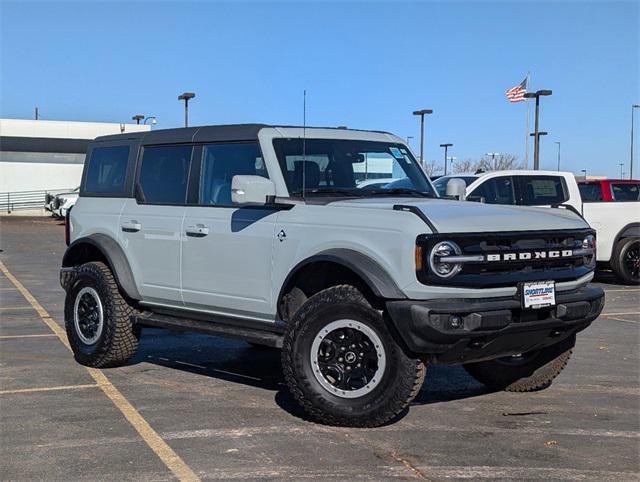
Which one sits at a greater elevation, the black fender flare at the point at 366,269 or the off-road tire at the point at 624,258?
the black fender flare at the point at 366,269

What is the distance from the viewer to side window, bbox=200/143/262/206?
6.46 meters

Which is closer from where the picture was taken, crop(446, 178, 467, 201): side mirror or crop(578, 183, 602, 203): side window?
crop(446, 178, 467, 201): side mirror

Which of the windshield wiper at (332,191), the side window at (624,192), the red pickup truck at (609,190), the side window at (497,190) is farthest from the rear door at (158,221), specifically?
the side window at (624,192)

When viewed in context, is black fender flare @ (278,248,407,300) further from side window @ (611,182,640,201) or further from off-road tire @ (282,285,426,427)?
side window @ (611,182,640,201)

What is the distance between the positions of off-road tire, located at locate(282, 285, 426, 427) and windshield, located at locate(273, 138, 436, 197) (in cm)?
104

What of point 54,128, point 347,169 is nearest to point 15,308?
point 347,169

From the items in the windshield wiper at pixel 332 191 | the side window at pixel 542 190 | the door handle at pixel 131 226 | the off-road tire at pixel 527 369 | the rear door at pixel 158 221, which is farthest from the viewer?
the side window at pixel 542 190

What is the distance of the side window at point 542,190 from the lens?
13672mm

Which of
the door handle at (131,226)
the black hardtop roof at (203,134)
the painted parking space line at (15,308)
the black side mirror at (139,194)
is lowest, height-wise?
the painted parking space line at (15,308)

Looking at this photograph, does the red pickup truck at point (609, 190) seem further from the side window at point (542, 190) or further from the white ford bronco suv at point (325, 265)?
the white ford bronco suv at point (325, 265)

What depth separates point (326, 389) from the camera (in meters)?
5.50

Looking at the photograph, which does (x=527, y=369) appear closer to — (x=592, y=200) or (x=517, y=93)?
(x=592, y=200)

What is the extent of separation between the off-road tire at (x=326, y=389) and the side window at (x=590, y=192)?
11096 mm

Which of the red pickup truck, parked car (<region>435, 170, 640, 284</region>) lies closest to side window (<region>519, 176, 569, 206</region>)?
parked car (<region>435, 170, 640, 284</region>)
